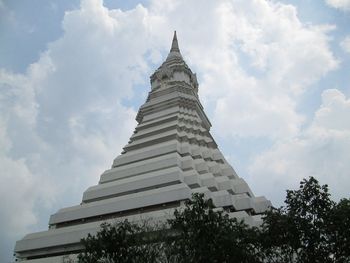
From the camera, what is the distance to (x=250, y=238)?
68.7 feet

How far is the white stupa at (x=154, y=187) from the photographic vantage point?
3562 centimetres

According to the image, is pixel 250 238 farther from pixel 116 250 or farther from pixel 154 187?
pixel 154 187

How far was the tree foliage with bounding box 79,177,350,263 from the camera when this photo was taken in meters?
19.5

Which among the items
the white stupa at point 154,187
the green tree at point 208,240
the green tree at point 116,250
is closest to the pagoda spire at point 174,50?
the white stupa at point 154,187

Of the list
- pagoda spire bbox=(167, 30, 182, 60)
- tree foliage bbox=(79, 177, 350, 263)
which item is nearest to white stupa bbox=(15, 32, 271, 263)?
tree foliage bbox=(79, 177, 350, 263)

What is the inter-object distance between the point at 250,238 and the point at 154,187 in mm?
18549

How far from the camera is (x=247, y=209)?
35.8 m

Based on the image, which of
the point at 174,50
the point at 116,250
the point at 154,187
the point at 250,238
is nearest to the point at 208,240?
the point at 250,238

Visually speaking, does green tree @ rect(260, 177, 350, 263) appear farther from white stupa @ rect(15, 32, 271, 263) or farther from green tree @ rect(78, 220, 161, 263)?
white stupa @ rect(15, 32, 271, 263)

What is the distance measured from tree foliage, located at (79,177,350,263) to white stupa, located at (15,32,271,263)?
11.7m

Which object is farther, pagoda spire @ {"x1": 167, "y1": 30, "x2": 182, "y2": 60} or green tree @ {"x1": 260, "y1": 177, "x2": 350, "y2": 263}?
pagoda spire @ {"x1": 167, "y1": 30, "x2": 182, "y2": 60}

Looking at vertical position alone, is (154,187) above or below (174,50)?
below

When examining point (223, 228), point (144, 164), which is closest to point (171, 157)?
point (144, 164)

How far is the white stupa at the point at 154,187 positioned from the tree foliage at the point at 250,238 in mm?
11741
